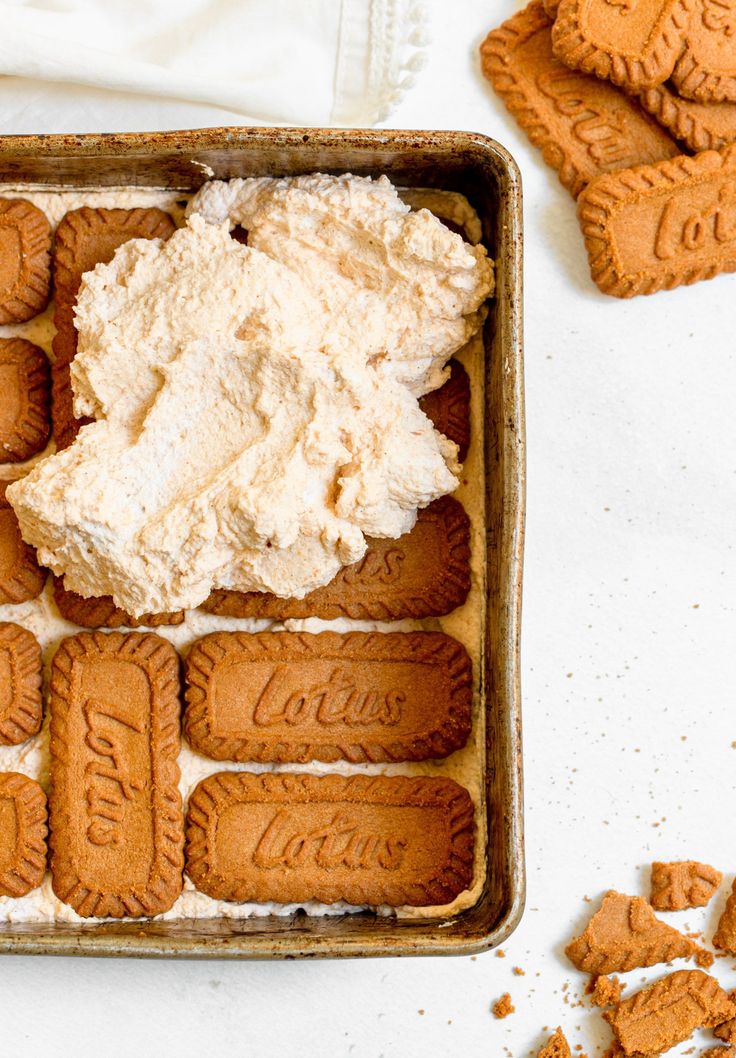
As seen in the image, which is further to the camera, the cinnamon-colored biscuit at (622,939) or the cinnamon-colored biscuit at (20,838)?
the cinnamon-colored biscuit at (622,939)

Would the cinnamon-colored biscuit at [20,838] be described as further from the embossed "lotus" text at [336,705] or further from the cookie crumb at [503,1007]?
the cookie crumb at [503,1007]

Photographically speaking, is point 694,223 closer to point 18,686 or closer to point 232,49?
point 232,49

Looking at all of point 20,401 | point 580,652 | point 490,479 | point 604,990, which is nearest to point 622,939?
point 604,990

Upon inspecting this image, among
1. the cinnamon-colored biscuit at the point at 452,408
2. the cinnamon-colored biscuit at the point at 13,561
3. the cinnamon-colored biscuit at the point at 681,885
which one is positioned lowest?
the cinnamon-colored biscuit at the point at 681,885

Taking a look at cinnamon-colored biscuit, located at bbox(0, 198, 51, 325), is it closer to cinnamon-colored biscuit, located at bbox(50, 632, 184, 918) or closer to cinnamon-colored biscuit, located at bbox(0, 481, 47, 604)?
cinnamon-colored biscuit, located at bbox(0, 481, 47, 604)

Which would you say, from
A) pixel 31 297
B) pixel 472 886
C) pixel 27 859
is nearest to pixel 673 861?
pixel 472 886

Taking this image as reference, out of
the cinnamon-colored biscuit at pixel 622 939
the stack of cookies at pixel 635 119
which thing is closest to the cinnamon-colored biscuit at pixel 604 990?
the cinnamon-colored biscuit at pixel 622 939

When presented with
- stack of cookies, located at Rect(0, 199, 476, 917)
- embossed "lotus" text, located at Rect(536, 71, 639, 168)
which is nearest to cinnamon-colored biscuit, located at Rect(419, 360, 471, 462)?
stack of cookies, located at Rect(0, 199, 476, 917)
